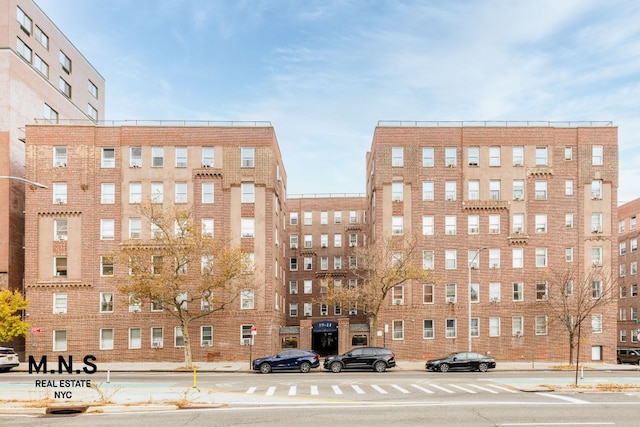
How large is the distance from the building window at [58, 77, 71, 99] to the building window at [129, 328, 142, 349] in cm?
2862

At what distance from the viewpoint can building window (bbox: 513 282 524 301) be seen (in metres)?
51.1

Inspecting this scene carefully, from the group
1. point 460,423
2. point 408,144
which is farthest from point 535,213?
point 460,423

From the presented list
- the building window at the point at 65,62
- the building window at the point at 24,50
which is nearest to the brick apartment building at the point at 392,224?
the building window at the point at 24,50

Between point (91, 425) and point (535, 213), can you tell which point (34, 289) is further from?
point (535, 213)

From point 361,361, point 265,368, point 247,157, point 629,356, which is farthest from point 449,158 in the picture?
point 265,368

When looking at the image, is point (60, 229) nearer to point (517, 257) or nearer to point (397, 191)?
point (397, 191)

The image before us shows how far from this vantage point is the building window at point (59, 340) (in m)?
47.3

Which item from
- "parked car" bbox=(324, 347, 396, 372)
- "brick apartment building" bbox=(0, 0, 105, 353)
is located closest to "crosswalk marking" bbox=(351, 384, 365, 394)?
"parked car" bbox=(324, 347, 396, 372)

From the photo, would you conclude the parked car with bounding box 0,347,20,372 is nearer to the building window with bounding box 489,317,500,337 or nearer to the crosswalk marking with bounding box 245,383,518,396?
the crosswalk marking with bounding box 245,383,518,396

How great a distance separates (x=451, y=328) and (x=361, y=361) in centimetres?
1374

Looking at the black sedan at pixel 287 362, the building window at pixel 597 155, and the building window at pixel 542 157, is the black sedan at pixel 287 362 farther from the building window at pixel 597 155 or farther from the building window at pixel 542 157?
the building window at pixel 597 155

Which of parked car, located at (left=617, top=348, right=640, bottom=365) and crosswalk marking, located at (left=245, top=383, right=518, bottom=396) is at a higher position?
crosswalk marking, located at (left=245, top=383, right=518, bottom=396)

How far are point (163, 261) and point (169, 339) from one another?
7.20m

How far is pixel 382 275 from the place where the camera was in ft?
152
